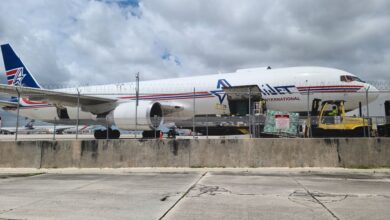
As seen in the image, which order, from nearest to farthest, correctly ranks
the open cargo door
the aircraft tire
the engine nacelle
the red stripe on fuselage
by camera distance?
the engine nacelle
the open cargo door
the aircraft tire
the red stripe on fuselage

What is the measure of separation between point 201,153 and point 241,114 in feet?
21.1

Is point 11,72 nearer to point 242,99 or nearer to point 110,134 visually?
point 110,134

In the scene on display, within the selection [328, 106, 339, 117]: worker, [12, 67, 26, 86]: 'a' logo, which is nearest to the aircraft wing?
[12, 67, 26, 86]: 'a' logo

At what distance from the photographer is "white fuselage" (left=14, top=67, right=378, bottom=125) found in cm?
1620

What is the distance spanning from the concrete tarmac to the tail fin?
1951 centimetres

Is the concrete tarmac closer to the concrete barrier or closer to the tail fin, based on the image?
the concrete barrier

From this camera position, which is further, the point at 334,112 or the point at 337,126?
the point at 334,112

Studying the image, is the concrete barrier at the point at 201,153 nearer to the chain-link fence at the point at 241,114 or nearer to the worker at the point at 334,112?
the chain-link fence at the point at 241,114

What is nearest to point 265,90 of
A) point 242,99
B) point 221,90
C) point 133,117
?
point 242,99

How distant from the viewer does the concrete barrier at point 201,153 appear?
11.1 m

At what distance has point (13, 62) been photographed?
27266 millimetres

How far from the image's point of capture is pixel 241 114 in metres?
17.6

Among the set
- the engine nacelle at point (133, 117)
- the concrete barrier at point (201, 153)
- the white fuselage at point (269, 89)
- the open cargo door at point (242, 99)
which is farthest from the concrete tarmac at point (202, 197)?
the open cargo door at point (242, 99)

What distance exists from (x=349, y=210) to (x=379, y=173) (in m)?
6.00
